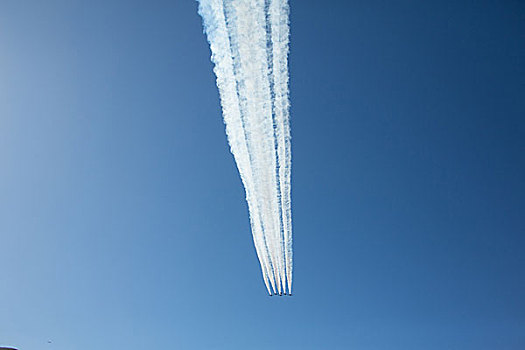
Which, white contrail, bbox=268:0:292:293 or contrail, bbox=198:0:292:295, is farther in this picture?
white contrail, bbox=268:0:292:293

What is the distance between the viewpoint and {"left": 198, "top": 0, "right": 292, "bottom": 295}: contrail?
765cm

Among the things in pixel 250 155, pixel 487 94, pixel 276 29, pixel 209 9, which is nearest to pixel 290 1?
pixel 276 29

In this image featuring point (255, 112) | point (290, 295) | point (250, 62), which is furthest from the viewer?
point (290, 295)

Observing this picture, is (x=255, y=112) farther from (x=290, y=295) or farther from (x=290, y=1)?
(x=290, y=295)

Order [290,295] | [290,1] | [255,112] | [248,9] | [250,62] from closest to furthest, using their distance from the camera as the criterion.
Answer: [248,9]
[250,62]
[255,112]
[290,1]
[290,295]

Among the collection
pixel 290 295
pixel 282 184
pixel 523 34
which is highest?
pixel 523 34

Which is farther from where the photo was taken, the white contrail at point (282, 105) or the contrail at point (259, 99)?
the white contrail at point (282, 105)

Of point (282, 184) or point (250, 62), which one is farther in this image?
point (282, 184)

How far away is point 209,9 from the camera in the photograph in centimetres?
757

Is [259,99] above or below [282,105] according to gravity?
below

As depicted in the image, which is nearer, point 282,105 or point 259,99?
point 259,99

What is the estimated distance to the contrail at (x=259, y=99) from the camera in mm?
7648

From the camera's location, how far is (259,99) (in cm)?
859

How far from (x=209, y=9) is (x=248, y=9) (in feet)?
2.56
